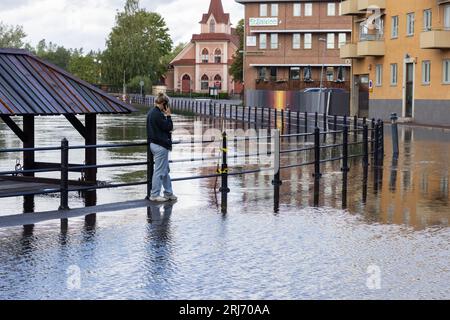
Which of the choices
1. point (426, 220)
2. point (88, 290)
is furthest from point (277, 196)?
point (88, 290)

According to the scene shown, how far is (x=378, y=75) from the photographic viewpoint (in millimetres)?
67250

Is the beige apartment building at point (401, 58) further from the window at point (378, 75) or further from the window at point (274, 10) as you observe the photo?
the window at point (274, 10)

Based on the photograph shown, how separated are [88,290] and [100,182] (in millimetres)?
11291

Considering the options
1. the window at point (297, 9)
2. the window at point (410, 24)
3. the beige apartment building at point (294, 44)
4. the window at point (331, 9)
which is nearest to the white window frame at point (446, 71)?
the window at point (410, 24)

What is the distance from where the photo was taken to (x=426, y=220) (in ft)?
46.3

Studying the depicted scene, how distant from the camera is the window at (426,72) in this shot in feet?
192

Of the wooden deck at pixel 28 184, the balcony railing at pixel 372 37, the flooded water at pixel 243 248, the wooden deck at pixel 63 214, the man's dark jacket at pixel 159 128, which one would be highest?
the balcony railing at pixel 372 37

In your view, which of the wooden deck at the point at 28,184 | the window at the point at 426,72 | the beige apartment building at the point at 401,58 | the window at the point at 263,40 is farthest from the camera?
the window at the point at 263,40

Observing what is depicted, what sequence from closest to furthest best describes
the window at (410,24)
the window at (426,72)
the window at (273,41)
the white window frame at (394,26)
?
the window at (426,72) < the window at (410,24) < the white window frame at (394,26) < the window at (273,41)

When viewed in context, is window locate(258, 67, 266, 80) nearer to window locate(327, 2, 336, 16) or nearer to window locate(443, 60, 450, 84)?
window locate(327, 2, 336, 16)

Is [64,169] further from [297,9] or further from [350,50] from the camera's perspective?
[297,9]

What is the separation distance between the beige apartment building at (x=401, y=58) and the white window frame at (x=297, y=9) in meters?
31.6

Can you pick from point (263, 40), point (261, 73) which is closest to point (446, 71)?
point (263, 40)

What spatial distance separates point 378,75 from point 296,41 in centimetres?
3745
